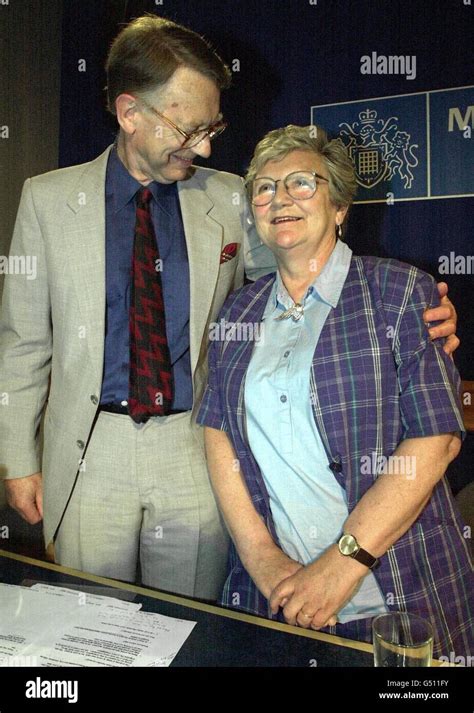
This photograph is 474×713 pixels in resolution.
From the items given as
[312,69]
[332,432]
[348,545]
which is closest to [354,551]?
[348,545]

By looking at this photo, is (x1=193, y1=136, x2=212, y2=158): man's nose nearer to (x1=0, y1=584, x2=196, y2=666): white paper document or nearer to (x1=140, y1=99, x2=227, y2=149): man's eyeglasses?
(x1=140, y1=99, x2=227, y2=149): man's eyeglasses

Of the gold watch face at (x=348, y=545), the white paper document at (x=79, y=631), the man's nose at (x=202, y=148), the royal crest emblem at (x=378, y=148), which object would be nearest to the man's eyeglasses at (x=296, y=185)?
the man's nose at (x=202, y=148)

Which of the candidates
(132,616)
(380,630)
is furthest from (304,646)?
(132,616)

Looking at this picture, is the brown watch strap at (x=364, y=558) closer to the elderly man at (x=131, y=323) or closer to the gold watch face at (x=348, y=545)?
the gold watch face at (x=348, y=545)

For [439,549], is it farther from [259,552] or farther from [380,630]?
[380,630]

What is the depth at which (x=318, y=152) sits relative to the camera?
156cm

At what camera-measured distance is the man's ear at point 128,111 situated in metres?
1.70

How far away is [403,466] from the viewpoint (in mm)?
1387

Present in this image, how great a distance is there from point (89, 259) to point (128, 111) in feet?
1.30

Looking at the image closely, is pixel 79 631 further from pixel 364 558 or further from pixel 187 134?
pixel 187 134

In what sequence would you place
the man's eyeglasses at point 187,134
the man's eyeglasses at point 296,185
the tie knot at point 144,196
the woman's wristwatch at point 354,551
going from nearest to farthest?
the woman's wristwatch at point 354,551
the man's eyeglasses at point 296,185
the man's eyeglasses at point 187,134
the tie knot at point 144,196

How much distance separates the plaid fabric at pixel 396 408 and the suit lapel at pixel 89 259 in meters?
0.57
